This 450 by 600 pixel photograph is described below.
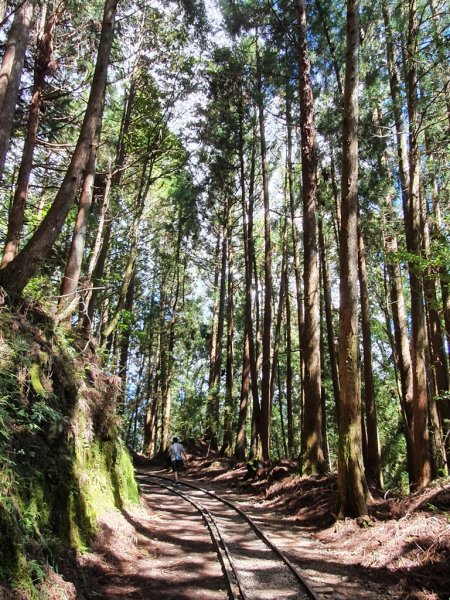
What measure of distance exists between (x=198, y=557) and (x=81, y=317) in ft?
24.8

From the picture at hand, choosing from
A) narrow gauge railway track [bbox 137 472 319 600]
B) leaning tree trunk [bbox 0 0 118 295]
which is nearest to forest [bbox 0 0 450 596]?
leaning tree trunk [bbox 0 0 118 295]

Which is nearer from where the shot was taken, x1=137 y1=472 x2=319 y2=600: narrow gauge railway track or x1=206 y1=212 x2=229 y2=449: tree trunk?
x1=137 y1=472 x2=319 y2=600: narrow gauge railway track

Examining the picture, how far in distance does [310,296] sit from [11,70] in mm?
8157

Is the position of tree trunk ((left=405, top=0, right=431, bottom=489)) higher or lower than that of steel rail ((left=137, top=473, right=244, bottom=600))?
higher

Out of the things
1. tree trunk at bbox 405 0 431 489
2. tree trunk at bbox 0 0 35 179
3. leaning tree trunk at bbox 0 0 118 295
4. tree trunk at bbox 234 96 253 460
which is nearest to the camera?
leaning tree trunk at bbox 0 0 118 295

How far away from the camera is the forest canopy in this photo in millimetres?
8758

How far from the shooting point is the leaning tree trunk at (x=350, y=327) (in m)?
8.13

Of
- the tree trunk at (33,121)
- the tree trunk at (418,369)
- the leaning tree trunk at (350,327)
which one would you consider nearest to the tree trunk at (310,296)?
the tree trunk at (418,369)

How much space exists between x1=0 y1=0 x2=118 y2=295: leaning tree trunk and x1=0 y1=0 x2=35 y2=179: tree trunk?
1565 millimetres

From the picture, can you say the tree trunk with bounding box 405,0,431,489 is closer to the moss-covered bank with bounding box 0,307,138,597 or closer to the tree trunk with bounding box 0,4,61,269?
the moss-covered bank with bounding box 0,307,138,597

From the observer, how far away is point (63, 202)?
715 centimetres

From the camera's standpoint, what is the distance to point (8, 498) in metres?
4.10

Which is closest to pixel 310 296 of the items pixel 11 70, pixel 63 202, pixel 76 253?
pixel 76 253

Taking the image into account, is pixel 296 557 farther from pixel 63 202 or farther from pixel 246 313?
pixel 246 313
